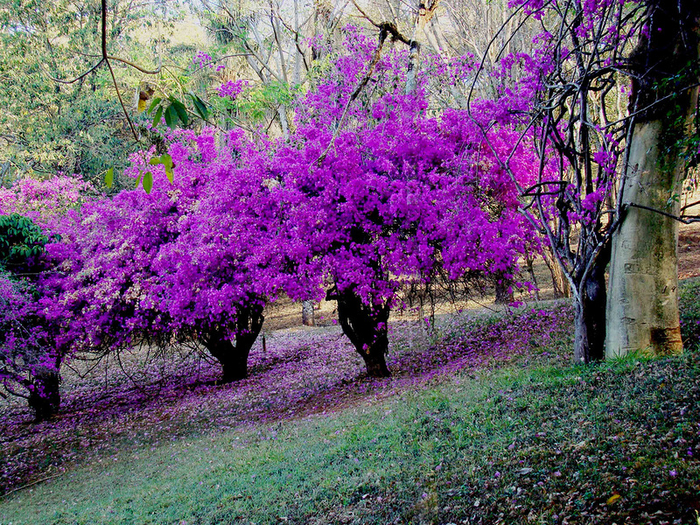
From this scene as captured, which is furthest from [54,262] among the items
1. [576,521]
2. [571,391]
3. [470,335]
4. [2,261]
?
[576,521]

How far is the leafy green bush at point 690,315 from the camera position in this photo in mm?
6540

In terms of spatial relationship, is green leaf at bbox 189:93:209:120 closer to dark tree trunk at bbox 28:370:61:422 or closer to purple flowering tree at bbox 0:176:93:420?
purple flowering tree at bbox 0:176:93:420

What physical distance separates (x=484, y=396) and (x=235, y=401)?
6.94 meters

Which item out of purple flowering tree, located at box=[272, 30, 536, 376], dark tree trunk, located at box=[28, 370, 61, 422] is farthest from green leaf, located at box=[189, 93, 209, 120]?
dark tree trunk, located at box=[28, 370, 61, 422]

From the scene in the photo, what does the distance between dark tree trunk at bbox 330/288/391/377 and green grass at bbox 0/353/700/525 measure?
81.0 inches

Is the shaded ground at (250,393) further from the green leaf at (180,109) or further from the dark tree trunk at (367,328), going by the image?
the green leaf at (180,109)

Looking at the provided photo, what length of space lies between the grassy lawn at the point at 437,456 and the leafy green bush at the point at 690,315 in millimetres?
1092

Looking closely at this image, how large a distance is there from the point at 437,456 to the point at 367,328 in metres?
5.46

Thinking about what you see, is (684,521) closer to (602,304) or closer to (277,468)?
(602,304)

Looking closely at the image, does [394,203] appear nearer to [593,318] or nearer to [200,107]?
[593,318]

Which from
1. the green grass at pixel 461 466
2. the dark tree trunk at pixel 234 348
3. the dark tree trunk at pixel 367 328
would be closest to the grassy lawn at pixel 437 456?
the green grass at pixel 461 466

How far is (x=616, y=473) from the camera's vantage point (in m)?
3.78

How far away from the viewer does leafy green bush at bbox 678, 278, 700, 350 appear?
6.54 m

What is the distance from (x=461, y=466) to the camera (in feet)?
15.6
